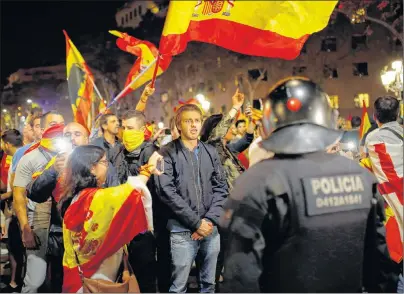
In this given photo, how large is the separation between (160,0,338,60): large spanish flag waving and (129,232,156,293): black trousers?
7.43 ft

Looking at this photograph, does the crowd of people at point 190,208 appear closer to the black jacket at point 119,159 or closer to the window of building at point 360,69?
the black jacket at point 119,159

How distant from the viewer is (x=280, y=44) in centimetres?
528

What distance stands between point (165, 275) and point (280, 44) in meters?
2.84

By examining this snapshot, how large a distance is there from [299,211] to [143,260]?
3.83 m

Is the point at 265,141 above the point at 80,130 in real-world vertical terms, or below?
below

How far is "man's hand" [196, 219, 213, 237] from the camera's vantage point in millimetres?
5258

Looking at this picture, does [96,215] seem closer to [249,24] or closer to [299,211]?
[299,211]

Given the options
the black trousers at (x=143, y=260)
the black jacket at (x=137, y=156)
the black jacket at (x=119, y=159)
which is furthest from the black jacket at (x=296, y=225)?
the black jacket at (x=119, y=159)

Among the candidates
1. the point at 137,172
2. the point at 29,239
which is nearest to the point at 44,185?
the point at 29,239

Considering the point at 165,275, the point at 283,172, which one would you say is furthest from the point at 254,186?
the point at 165,275

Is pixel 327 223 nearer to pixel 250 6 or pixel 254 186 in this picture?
pixel 254 186

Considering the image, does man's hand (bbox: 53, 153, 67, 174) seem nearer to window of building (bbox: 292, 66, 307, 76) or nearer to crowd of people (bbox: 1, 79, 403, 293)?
crowd of people (bbox: 1, 79, 403, 293)

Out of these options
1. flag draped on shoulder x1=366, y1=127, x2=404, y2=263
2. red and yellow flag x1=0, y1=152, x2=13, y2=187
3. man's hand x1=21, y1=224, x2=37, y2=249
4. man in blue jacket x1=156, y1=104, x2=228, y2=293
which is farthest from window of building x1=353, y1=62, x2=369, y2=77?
man's hand x1=21, y1=224, x2=37, y2=249

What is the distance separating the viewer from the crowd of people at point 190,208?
9.12 feet
